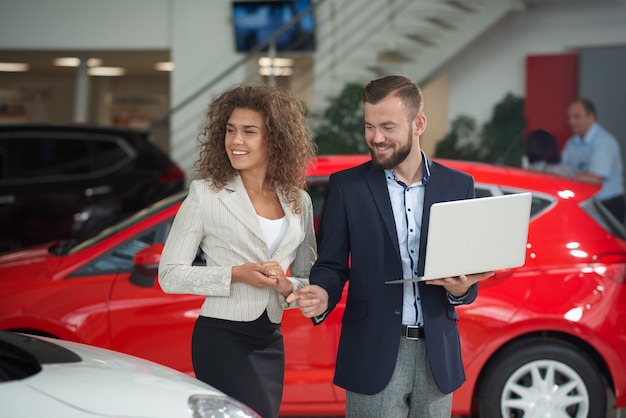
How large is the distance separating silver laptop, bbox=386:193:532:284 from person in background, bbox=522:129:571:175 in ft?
15.0

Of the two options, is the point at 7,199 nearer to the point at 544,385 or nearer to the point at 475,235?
the point at 544,385

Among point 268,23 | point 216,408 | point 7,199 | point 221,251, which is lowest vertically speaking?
point 216,408

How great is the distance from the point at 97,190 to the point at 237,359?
18.4ft

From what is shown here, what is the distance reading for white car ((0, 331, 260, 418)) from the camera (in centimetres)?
248

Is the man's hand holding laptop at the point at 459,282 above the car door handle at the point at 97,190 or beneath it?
beneath

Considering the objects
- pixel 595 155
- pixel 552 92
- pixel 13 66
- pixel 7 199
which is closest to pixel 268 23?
pixel 552 92

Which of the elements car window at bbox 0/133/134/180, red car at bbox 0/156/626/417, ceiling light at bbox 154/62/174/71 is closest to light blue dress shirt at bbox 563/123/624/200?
red car at bbox 0/156/626/417

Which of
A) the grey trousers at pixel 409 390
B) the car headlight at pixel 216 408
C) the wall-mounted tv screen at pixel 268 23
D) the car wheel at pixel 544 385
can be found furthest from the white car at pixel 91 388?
the wall-mounted tv screen at pixel 268 23

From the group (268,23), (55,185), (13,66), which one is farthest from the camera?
(13,66)

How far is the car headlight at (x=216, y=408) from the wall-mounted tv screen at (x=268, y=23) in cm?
882

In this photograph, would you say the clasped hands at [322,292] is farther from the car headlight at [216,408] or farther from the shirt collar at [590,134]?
the shirt collar at [590,134]

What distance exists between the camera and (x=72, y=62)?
14461 mm

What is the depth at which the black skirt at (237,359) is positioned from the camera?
9.78ft

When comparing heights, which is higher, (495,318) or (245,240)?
(245,240)
